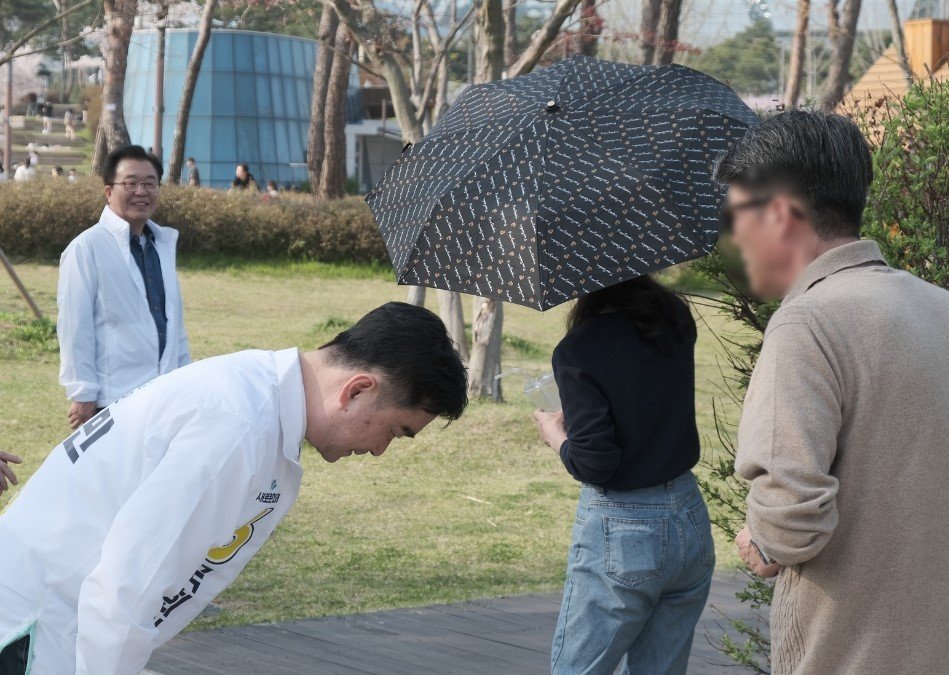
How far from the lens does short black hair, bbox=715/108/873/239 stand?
204 cm

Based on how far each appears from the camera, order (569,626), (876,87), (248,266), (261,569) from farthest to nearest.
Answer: (248,266) → (876,87) → (261,569) → (569,626)

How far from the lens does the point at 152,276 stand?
5691 millimetres

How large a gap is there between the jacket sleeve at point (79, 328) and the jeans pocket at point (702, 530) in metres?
3.23

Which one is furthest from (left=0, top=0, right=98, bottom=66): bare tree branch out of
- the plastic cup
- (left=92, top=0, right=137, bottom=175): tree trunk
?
(left=92, top=0, right=137, bottom=175): tree trunk

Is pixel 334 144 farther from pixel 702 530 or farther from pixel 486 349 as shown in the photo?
pixel 702 530

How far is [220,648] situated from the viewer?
4934 millimetres

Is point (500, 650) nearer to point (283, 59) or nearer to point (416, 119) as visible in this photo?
point (416, 119)

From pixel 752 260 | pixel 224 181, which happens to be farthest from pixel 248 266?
pixel 224 181

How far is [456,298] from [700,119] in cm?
715

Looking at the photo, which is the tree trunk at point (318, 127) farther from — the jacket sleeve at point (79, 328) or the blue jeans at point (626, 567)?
the blue jeans at point (626, 567)

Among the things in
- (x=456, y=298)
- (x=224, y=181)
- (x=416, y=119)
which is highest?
(x=416, y=119)

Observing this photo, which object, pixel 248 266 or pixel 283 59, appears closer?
pixel 248 266

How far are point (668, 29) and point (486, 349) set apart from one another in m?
11.1

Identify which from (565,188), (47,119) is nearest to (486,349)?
(565,188)
